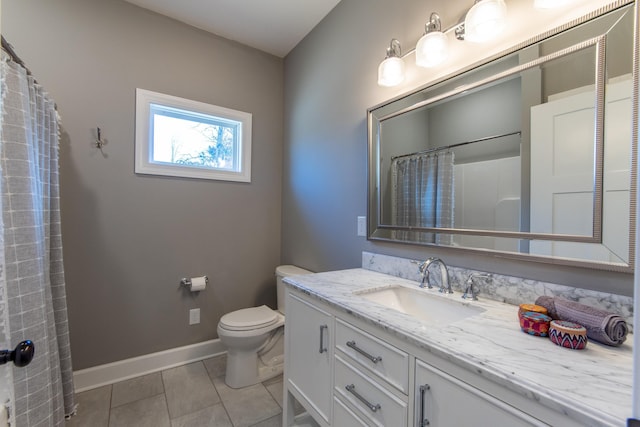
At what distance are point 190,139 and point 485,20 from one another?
217 centimetres

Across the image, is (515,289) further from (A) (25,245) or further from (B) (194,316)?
(B) (194,316)

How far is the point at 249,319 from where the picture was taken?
196cm

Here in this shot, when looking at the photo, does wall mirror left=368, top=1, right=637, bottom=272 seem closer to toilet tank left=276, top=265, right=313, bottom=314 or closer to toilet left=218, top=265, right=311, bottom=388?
toilet tank left=276, top=265, right=313, bottom=314

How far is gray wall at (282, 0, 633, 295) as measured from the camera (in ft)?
4.82

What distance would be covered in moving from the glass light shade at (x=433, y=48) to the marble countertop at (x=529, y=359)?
3.62 feet

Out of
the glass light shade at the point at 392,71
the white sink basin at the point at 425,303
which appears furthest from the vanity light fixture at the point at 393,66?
the white sink basin at the point at 425,303

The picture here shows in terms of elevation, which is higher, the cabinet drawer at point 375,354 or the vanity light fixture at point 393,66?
the vanity light fixture at point 393,66

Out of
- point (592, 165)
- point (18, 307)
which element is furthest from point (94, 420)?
point (592, 165)

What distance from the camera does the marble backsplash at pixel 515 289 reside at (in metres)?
0.82

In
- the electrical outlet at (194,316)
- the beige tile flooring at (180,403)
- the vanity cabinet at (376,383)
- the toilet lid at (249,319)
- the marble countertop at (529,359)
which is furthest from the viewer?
the electrical outlet at (194,316)

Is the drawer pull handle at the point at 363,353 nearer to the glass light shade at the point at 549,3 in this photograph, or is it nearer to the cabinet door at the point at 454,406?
the cabinet door at the point at 454,406

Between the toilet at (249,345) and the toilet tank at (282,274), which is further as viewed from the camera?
the toilet tank at (282,274)

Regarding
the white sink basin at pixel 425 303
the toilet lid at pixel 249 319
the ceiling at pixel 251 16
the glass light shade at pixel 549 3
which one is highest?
the ceiling at pixel 251 16

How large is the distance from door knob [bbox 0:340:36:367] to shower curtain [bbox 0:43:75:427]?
396mm
